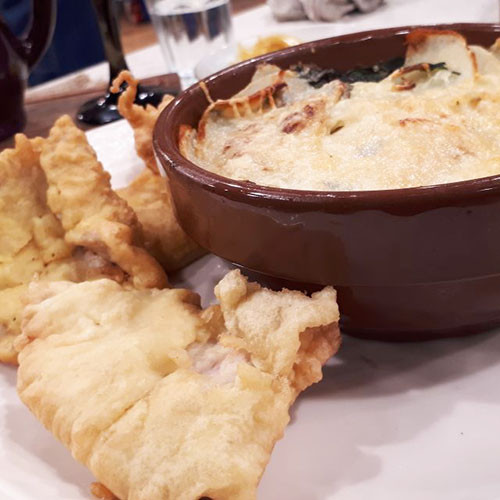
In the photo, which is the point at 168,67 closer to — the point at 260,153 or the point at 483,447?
the point at 260,153

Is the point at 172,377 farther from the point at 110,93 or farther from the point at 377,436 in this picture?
the point at 110,93

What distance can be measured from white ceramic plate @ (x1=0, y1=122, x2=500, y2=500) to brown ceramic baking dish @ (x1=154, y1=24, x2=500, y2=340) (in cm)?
5

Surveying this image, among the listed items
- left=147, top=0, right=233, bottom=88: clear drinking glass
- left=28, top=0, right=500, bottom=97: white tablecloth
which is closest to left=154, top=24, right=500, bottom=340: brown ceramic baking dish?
left=147, top=0, right=233, bottom=88: clear drinking glass

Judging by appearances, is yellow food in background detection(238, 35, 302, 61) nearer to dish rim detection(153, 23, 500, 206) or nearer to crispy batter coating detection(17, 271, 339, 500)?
dish rim detection(153, 23, 500, 206)

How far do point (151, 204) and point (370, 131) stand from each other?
1.57 feet

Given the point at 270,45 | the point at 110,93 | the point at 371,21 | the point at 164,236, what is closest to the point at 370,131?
the point at 164,236

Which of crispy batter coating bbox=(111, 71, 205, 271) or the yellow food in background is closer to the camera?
crispy batter coating bbox=(111, 71, 205, 271)

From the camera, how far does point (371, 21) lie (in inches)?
113

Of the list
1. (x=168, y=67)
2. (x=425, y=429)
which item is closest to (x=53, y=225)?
(x=425, y=429)

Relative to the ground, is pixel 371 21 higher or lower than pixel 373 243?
lower

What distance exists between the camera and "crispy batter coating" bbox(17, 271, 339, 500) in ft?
2.21

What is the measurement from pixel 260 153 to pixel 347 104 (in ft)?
0.69

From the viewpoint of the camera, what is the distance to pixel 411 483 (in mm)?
734

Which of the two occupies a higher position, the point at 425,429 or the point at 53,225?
the point at 53,225
